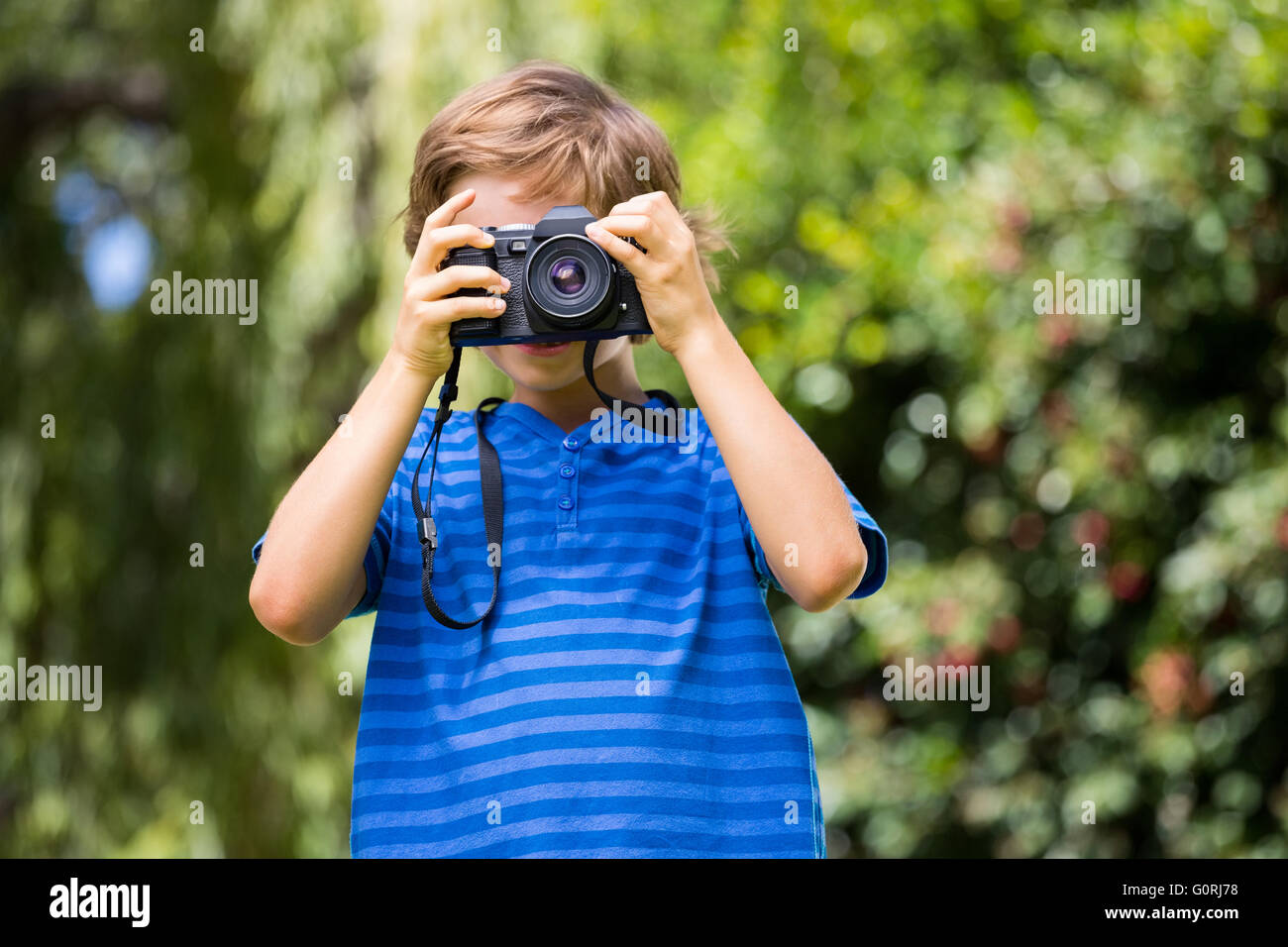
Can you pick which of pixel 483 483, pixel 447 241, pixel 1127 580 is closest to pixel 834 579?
pixel 483 483

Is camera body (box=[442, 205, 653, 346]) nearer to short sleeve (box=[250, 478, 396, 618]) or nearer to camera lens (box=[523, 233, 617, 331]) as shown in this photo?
camera lens (box=[523, 233, 617, 331])

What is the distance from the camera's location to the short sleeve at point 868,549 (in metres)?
1.21

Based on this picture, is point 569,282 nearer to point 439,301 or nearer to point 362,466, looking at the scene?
point 439,301

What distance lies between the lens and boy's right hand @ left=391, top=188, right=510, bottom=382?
3.84 feet

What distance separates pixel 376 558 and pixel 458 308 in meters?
0.24

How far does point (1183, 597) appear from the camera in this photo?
3.07m

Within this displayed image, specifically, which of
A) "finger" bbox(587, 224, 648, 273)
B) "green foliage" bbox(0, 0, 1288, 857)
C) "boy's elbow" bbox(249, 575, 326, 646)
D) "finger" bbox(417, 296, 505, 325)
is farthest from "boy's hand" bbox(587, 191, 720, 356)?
"green foliage" bbox(0, 0, 1288, 857)

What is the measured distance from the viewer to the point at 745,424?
1132 mm

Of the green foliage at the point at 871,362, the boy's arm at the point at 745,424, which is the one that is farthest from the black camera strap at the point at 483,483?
the green foliage at the point at 871,362

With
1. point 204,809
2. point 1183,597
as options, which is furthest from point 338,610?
point 1183,597

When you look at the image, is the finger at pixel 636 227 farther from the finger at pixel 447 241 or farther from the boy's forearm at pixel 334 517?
the boy's forearm at pixel 334 517

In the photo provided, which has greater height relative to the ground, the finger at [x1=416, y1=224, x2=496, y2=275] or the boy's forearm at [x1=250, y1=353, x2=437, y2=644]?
the finger at [x1=416, y1=224, x2=496, y2=275]

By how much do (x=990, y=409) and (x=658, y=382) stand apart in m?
0.98

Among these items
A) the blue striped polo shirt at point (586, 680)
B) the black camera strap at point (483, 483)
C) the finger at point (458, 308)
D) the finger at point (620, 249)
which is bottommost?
the blue striped polo shirt at point (586, 680)
